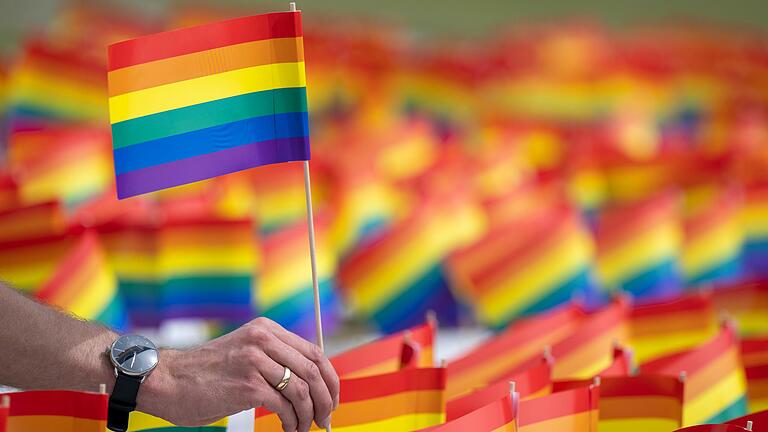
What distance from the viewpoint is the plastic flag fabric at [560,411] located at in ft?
4.75

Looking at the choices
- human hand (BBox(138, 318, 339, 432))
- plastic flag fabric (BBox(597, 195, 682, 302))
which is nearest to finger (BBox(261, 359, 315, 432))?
human hand (BBox(138, 318, 339, 432))

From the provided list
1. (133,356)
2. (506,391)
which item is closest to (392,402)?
(506,391)

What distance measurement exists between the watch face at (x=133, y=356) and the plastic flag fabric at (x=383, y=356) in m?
0.40

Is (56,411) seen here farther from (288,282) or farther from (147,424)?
(288,282)

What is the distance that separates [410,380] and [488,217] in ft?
6.12

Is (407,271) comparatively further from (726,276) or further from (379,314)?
(726,276)

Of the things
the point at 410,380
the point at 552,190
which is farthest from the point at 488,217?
the point at 410,380

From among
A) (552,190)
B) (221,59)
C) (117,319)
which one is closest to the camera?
(221,59)

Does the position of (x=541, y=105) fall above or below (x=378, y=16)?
below

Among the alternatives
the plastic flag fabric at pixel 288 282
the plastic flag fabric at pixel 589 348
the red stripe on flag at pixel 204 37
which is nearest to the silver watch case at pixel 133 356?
the red stripe on flag at pixel 204 37

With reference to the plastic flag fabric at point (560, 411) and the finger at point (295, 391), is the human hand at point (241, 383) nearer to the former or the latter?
the finger at point (295, 391)

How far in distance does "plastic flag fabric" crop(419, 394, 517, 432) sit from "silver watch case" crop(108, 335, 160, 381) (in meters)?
0.32

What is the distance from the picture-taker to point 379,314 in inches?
115

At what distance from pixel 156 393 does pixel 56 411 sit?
0.36ft
